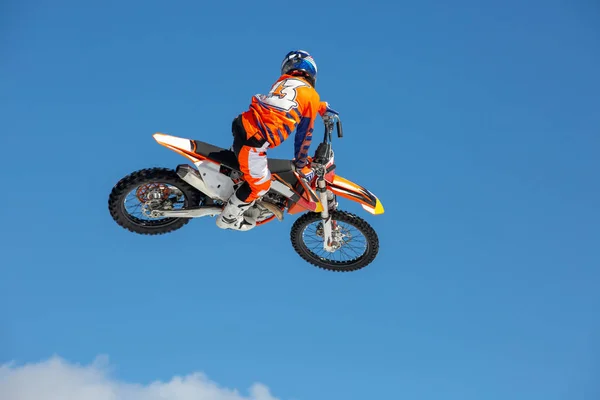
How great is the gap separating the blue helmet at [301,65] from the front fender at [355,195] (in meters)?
2.27

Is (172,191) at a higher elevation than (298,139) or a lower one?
A: lower

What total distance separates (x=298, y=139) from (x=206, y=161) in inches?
73.1

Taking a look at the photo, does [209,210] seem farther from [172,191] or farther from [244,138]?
[244,138]

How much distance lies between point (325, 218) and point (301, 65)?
323 centimetres

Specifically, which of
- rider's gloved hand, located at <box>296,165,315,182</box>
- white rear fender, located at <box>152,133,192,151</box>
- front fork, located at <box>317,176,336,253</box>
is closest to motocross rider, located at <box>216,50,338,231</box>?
rider's gloved hand, located at <box>296,165,315,182</box>

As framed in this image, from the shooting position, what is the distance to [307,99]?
46.7ft

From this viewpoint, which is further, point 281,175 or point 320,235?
point 320,235

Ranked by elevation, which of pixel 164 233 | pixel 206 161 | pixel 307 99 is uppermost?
pixel 307 99

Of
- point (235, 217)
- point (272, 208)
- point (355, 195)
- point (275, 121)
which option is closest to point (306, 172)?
point (272, 208)

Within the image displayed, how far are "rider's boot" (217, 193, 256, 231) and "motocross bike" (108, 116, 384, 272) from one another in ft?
0.59

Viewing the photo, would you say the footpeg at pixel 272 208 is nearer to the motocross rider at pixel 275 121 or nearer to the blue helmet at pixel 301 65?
the motocross rider at pixel 275 121

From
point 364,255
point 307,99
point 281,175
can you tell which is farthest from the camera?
point 364,255

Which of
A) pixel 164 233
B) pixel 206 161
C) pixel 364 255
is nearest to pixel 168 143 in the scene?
pixel 206 161

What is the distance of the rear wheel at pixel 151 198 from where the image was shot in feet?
49.8
